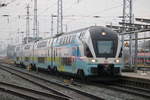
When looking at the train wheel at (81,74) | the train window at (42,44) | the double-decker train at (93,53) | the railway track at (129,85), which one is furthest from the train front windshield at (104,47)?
the train window at (42,44)

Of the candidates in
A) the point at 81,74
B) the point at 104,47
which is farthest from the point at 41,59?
the point at 104,47

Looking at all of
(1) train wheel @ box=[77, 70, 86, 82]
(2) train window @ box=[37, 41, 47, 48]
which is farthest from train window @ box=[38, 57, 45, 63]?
(1) train wheel @ box=[77, 70, 86, 82]

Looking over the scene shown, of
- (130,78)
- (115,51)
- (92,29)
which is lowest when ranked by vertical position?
(130,78)

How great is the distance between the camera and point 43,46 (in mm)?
28609

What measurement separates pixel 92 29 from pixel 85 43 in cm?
105

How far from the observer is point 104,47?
17594mm

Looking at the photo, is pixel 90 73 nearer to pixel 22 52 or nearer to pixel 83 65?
pixel 83 65

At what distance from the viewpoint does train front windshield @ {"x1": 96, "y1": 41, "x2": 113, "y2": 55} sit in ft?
57.4

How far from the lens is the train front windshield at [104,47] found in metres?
17.5

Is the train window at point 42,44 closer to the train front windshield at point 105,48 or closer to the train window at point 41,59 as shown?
the train window at point 41,59

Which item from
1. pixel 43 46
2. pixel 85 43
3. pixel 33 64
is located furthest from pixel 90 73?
pixel 33 64

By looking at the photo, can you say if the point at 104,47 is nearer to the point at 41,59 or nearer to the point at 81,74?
the point at 81,74

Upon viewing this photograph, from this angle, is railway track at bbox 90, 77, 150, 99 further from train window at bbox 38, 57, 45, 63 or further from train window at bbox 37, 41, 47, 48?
train window at bbox 37, 41, 47, 48

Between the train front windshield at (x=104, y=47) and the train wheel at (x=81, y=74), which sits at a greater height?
the train front windshield at (x=104, y=47)
